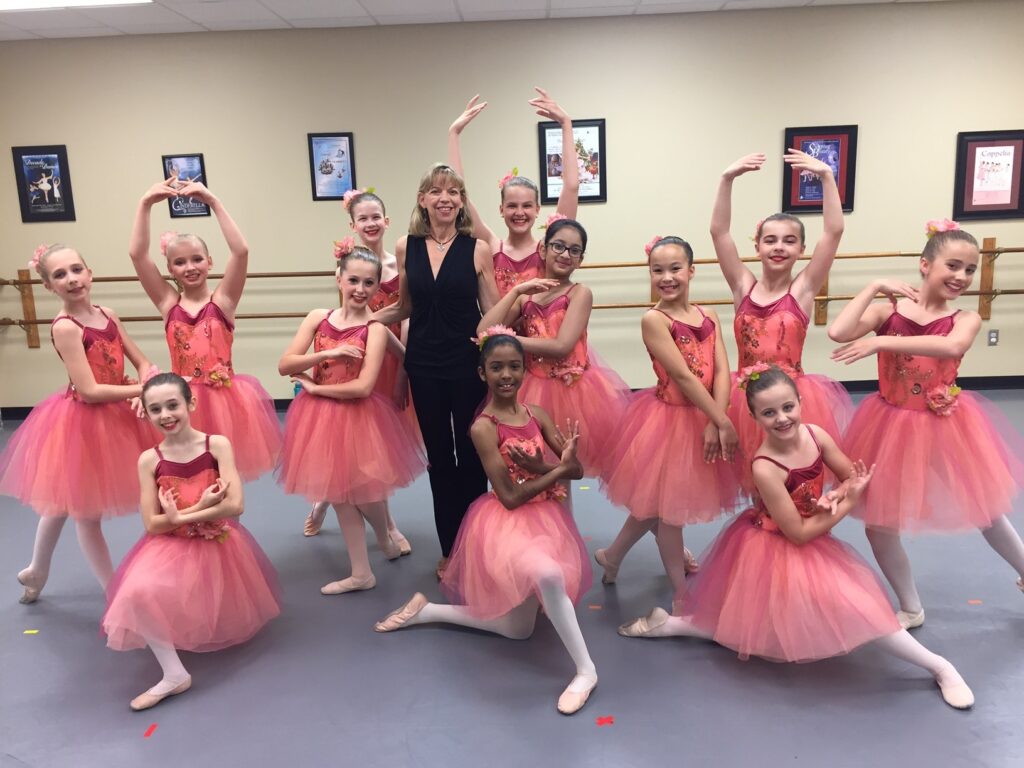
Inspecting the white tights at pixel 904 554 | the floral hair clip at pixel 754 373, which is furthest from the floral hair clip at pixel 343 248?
the white tights at pixel 904 554

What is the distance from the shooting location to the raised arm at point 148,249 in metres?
2.48

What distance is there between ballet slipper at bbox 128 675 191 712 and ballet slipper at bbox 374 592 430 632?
60cm

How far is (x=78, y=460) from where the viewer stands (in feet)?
8.01

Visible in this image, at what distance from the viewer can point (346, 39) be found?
492 centimetres

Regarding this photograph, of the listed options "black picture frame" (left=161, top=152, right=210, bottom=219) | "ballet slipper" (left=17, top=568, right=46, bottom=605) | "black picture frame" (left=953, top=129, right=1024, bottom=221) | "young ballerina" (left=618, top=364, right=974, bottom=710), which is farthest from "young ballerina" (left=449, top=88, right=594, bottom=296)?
"black picture frame" (left=953, top=129, right=1024, bottom=221)

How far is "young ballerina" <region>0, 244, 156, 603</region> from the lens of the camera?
95.3 inches

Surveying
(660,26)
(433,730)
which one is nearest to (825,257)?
(433,730)

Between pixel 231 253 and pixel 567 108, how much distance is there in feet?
10.00

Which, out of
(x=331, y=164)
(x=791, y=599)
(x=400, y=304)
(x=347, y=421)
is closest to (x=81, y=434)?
(x=347, y=421)

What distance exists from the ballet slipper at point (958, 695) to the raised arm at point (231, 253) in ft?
8.22

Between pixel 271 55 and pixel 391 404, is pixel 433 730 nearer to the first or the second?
pixel 391 404

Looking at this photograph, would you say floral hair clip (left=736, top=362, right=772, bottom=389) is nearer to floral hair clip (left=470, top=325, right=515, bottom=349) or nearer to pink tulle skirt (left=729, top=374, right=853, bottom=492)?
pink tulle skirt (left=729, top=374, right=853, bottom=492)

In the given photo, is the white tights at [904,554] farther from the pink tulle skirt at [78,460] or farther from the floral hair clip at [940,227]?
the pink tulle skirt at [78,460]

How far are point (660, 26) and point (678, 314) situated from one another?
3.37 m
